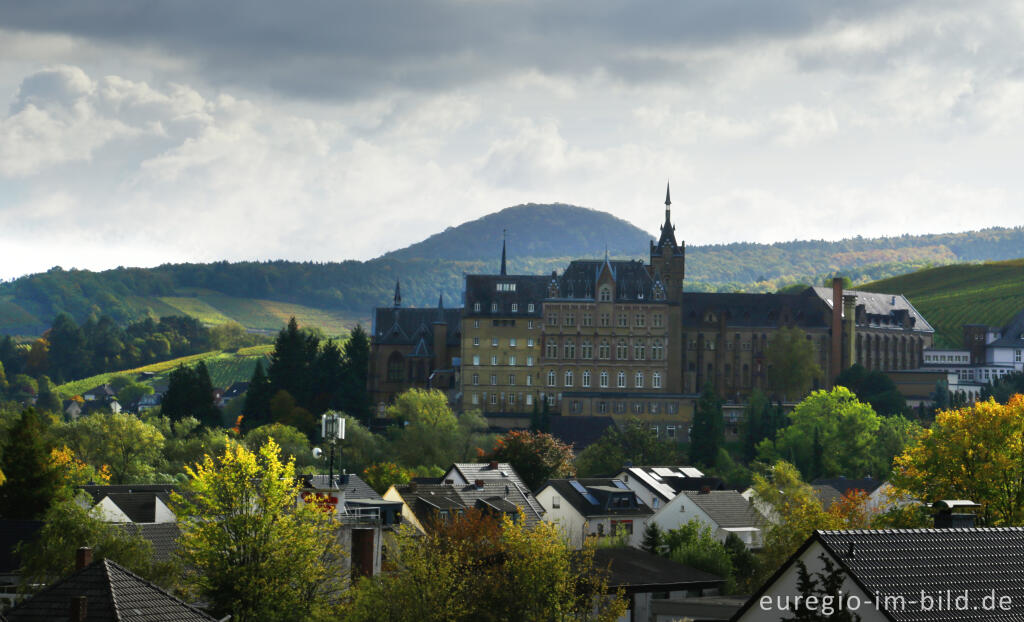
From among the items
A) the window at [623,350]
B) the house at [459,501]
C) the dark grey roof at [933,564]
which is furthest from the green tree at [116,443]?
the dark grey roof at [933,564]

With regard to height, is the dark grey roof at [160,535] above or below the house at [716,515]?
above

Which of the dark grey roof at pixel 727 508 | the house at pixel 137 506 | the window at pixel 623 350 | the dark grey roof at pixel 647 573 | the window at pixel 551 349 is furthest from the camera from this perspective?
the window at pixel 623 350

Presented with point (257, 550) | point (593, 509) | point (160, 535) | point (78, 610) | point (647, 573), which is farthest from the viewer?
point (593, 509)

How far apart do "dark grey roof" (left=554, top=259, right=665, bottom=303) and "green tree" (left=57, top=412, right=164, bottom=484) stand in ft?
191

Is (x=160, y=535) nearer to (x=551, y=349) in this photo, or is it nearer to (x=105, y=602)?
(x=105, y=602)

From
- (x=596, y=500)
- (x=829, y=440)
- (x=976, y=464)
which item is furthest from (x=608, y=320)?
(x=976, y=464)

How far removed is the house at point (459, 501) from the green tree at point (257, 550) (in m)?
25.6

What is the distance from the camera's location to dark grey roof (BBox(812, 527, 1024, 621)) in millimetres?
33219

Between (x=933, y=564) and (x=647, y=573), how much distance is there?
45.0 meters

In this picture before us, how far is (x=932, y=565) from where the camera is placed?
34406 millimetres

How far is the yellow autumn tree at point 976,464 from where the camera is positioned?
68.7m

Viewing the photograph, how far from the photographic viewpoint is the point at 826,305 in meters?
191

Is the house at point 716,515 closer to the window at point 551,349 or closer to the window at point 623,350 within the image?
the window at point 551,349

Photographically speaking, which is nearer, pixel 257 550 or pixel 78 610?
pixel 78 610
